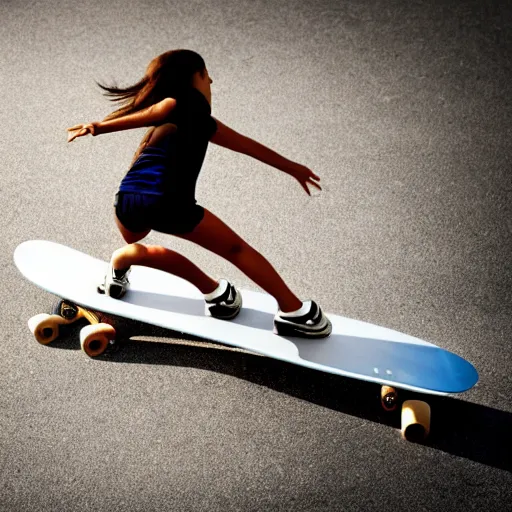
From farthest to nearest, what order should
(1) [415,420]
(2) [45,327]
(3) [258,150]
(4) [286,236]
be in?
(4) [286,236]
(2) [45,327]
(1) [415,420]
(3) [258,150]

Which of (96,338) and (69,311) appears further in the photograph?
(69,311)

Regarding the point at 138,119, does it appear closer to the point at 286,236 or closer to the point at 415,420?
the point at 286,236

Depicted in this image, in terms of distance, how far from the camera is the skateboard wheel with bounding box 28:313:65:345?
2779mm

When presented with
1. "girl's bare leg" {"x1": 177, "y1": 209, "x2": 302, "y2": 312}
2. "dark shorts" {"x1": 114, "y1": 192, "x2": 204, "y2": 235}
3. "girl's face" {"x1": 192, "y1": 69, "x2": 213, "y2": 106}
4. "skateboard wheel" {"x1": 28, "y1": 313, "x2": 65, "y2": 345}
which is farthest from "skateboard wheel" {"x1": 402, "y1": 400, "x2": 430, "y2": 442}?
"skateboard wheel" {"x1": 28, "y1": 313, "x2": 65, "y2": 345}

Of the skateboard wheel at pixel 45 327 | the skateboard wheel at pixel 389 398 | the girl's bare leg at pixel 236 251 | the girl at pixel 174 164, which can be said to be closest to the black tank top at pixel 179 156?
the girl at pixel 174 164

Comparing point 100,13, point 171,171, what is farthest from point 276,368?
point 100,13

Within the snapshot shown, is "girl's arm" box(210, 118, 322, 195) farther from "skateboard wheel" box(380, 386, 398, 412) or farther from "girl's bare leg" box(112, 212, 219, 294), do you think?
"skateboard wheel" box(380, 386, 398, 412)

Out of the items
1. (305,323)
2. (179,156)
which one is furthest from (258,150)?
(305,323)

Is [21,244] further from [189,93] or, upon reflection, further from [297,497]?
[297,497]

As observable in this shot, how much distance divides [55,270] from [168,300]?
1.70 ft

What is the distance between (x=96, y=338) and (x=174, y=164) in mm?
943

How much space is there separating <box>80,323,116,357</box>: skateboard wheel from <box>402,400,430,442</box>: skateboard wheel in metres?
1.20

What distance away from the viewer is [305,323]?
2572 millimetres

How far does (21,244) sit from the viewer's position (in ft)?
9.77
